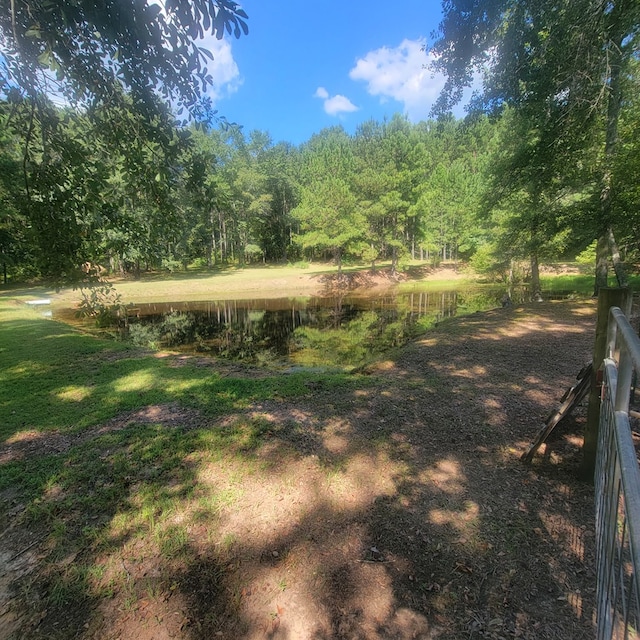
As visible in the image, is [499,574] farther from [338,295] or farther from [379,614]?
[338,295]

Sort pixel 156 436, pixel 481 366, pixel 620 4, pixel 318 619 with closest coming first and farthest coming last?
pixel 318 619 → pixel 156 436 → pixel 620 4 → pixel 481 366

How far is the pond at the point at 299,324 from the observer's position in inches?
428

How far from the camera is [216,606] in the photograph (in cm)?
234

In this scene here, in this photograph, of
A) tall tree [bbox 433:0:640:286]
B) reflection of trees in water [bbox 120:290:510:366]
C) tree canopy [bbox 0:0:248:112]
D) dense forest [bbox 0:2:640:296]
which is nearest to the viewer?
tree canopy [bbox 0:0:248:112]

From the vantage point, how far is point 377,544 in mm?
2777

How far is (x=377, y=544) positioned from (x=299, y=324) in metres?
13.6

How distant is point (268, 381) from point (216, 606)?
415cm

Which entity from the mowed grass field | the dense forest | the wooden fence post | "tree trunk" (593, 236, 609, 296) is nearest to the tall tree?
the dense forest

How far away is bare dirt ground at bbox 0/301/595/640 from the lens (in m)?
2.24

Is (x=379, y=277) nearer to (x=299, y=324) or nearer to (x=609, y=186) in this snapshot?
(x=299, y=324)

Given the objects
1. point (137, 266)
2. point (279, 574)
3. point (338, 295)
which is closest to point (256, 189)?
point (137, 266)

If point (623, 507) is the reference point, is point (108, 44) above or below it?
above

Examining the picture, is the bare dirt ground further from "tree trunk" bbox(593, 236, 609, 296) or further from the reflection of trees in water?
"tree trunk" bbox(593, 236, 609, 296)

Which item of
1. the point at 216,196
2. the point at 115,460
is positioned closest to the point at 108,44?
the point at 216,196
